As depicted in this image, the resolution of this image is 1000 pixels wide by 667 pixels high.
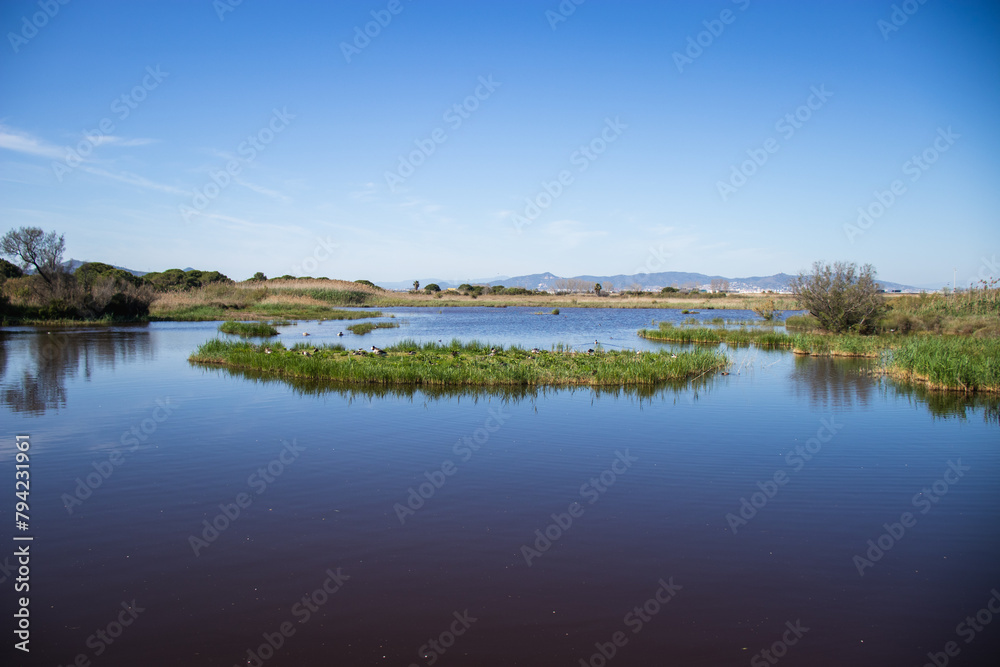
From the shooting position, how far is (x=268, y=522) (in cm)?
805

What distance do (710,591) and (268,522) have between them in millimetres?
5319

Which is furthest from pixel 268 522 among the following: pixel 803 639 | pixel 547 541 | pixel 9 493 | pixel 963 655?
pixel 963 655
